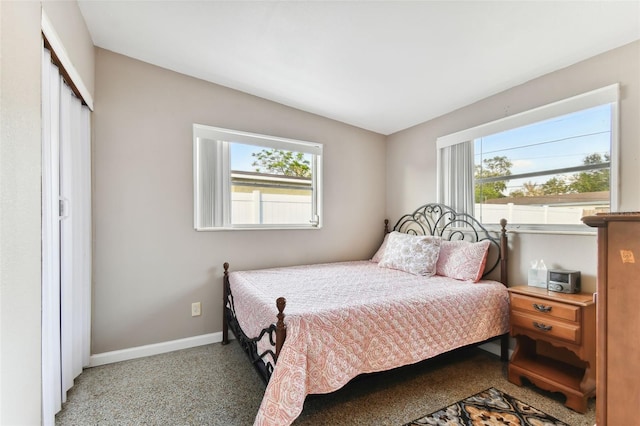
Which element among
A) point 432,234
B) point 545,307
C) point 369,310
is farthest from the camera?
point 432,234

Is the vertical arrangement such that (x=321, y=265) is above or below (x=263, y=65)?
below

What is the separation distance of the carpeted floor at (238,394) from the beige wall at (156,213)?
407mm

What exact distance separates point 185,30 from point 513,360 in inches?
138

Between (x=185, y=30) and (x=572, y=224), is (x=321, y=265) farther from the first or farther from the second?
(x=185, y=30)

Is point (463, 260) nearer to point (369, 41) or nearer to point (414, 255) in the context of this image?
point (414, 255)

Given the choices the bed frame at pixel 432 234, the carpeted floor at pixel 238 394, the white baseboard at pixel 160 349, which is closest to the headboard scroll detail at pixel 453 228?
the bed frame at pixel 432 234

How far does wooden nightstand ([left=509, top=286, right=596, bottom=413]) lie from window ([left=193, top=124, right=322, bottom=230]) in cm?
213

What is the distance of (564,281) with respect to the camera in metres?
2.09

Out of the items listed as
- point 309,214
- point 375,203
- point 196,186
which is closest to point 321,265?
point 309,214

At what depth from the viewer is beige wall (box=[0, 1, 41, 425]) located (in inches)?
38.9

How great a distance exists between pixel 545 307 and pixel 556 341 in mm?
223

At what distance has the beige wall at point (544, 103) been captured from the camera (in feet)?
6.24

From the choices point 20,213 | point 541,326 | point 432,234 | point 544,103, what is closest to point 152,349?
point 20,213

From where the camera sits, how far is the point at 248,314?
2.07 metres
